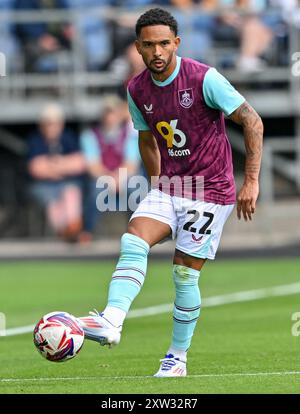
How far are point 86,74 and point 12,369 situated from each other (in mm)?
15831

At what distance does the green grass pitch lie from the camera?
8953 mm

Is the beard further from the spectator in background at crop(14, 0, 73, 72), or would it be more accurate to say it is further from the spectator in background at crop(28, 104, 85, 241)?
the spectator in background at crop(14, 0, 73, 72)

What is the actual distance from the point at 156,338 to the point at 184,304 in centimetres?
295

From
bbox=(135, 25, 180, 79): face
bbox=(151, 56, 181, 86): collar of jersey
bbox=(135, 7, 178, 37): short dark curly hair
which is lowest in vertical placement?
bbox=(151, 56, 181, 86): collar of jersey

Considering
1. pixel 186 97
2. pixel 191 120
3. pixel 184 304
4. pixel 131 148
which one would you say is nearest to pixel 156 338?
pixel 184 304

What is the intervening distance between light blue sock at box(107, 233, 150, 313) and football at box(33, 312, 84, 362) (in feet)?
1.51

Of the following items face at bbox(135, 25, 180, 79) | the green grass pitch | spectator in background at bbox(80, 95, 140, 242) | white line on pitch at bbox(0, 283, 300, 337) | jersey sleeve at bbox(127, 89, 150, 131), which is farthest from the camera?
spectator in background at bbox(80, 95, 140, 242)

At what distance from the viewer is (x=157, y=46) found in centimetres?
941

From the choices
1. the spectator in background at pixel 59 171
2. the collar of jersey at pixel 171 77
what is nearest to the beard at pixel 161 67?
the collar of jersey at pixel 171 77

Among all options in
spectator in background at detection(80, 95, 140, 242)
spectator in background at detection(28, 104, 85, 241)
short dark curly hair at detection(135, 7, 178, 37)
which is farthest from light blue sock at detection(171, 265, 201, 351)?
spectator in background at detection(28, 104, 85, 241)

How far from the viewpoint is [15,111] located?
2614 cm

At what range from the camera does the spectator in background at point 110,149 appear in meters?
23.4

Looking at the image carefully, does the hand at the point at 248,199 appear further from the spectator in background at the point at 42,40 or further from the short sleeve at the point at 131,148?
the spectator in background at the point at 42,40

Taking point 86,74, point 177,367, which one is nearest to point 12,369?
point 177,367
